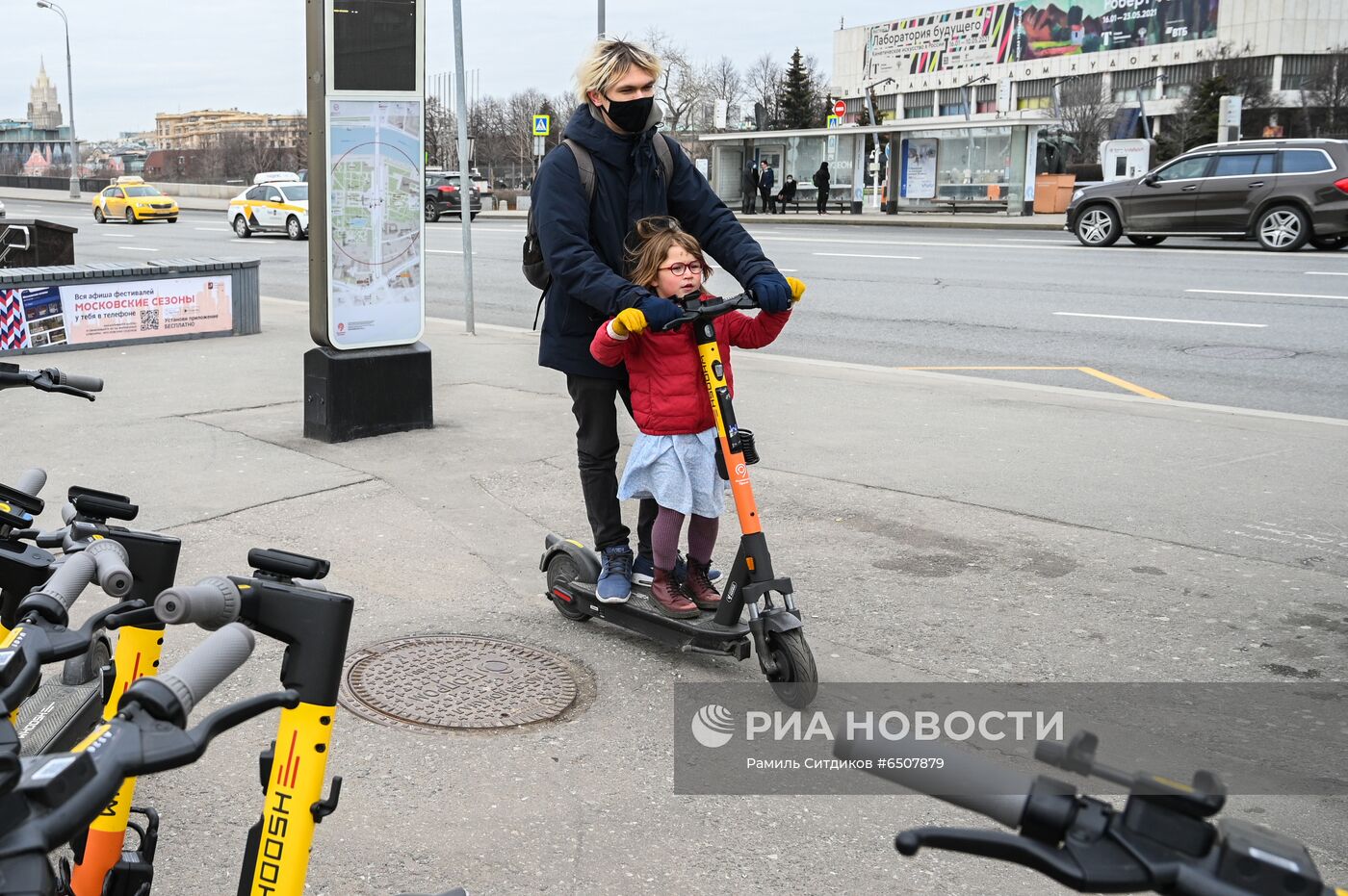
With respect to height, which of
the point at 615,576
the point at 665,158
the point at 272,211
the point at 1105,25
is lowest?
the point at 615,576

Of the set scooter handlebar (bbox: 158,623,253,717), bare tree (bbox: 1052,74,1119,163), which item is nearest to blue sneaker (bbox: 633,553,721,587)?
scooter handlebar (bbox: 158,623,253,717)

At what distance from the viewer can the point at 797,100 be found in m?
83.1

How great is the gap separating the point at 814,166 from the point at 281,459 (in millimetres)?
38118

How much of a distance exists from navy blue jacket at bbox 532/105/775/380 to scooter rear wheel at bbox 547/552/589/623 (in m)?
0.71

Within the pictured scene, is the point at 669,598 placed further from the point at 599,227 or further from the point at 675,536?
the point at 599,227

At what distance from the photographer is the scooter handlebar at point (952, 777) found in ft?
4.27

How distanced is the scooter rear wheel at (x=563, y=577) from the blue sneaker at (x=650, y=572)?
0.71ft

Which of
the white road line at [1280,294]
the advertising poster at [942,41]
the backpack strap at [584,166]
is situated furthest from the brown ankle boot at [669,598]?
the advertising poster at [942,41]

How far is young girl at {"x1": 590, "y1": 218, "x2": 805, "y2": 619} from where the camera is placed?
4.29 metres

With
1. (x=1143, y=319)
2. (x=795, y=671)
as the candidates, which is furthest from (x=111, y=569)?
(x=1143, y=319)

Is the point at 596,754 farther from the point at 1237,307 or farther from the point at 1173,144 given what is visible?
the point at 1173,144

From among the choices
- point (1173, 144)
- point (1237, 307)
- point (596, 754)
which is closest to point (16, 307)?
point (596, 754)

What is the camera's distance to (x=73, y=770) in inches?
50.2

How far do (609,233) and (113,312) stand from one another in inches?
318
